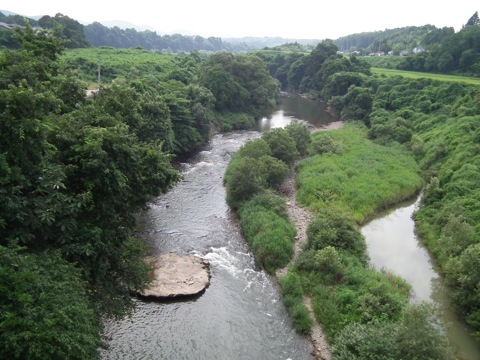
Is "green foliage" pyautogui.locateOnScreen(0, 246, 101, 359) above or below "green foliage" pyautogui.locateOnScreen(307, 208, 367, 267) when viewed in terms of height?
above

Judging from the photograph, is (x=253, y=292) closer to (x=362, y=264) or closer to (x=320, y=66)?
(x=362, y=264)

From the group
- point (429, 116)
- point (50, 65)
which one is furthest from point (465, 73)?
point (50, 65)

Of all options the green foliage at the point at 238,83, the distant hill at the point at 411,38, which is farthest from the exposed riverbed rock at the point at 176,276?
the distant hill at the point at 411,38

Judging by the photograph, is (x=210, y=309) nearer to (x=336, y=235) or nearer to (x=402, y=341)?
(x=336, y=235)

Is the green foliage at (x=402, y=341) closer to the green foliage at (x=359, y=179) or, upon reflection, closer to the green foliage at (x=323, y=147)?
the green foliage at (x=359, y=179)

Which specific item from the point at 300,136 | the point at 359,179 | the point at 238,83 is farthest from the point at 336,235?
the point at 238,83

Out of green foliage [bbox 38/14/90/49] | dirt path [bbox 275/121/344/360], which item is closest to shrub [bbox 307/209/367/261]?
dirt path [bbox 275/121/344/360]

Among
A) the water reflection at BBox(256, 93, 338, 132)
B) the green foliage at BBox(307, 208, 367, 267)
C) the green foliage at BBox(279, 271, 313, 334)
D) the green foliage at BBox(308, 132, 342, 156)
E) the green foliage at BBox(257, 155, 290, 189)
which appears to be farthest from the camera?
the water reflection at BBox(256, 93, 338, 132)

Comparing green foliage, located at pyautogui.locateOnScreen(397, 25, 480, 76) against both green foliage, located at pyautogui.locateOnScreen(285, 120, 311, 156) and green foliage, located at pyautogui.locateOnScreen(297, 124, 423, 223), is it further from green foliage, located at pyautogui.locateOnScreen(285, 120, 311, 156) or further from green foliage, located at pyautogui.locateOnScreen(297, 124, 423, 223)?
green foliage, located at pyautogui.locateOnScreen(285, 120, 311, 156)
